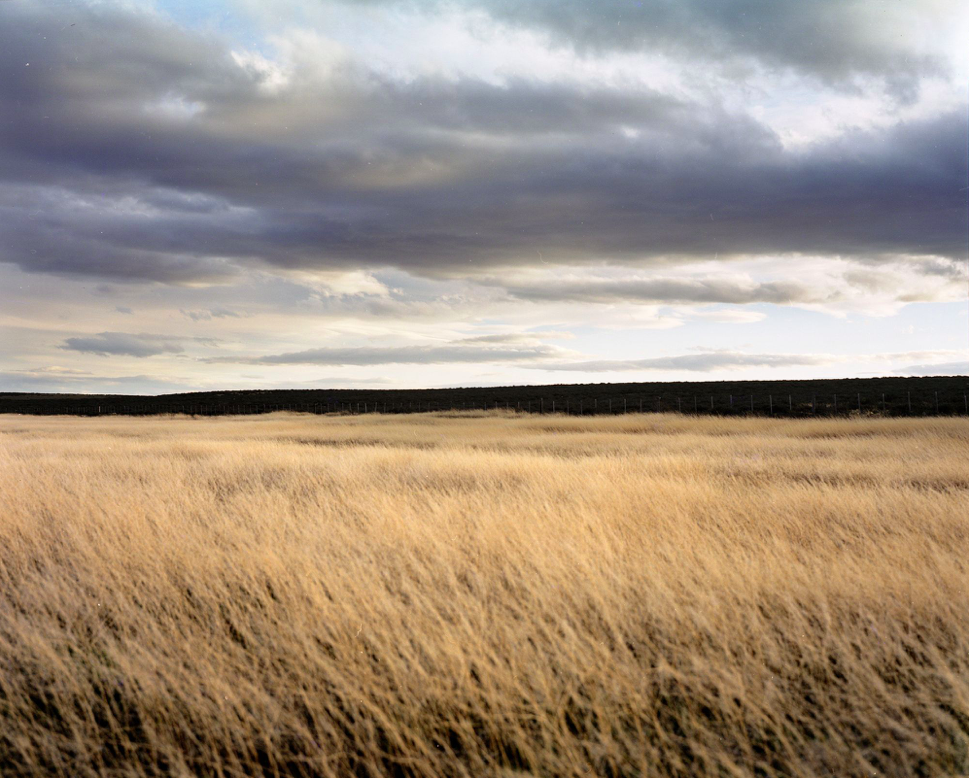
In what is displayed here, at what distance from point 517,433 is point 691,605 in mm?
23826

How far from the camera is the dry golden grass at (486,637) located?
337 centimetres

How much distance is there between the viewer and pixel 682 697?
3807 mm

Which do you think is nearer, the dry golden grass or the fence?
the dry golden grass

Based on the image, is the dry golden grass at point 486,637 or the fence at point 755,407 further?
the fence at point 755,407

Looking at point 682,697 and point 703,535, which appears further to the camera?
point 703,535

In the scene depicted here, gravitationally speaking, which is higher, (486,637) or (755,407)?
(755,407)

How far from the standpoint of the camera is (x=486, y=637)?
4406 mm

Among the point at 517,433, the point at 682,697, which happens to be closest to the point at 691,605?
the point at 682,697

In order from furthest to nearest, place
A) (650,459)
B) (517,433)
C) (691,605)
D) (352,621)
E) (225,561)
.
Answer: (517,433) → (650,459) → (225,561) → (691,605) → (352,621)

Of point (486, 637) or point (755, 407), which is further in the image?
point (755, 407)

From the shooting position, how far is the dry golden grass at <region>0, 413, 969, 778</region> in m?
3.37

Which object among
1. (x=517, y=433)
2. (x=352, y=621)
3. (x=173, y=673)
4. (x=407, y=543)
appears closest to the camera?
(x=173, y=673)

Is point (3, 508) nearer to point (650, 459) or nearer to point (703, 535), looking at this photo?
point (703, 535)

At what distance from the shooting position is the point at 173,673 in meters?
4.05
